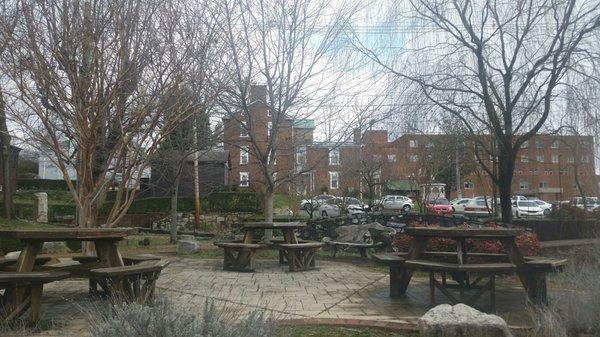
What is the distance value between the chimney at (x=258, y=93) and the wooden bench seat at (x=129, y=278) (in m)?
7.13

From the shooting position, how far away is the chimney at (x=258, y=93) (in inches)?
510

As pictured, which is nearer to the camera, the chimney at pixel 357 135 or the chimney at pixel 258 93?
the chimney at pixel 258 93

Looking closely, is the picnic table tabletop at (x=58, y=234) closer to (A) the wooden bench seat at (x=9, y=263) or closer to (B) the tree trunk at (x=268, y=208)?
(A) the wooden bench seat at (x=9, y=263)

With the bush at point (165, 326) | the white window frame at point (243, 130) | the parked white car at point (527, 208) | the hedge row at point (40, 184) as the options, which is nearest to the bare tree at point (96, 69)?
the bush at point (165, 326)

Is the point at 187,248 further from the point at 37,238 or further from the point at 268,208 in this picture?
the point at 37,238

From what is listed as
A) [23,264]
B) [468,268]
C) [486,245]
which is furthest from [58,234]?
[486,245]

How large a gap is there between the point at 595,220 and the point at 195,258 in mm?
11790

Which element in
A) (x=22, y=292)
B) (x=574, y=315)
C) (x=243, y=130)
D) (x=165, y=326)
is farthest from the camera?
(x=243, y=130)

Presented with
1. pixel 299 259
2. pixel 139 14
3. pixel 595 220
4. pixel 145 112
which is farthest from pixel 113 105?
pixel 595 220

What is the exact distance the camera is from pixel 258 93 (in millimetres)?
13117

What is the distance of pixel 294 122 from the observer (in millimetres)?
13633

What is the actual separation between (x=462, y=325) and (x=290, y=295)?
11.3ft

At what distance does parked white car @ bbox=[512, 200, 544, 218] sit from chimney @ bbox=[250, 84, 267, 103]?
940 inches

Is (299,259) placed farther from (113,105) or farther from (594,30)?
(594,30)
